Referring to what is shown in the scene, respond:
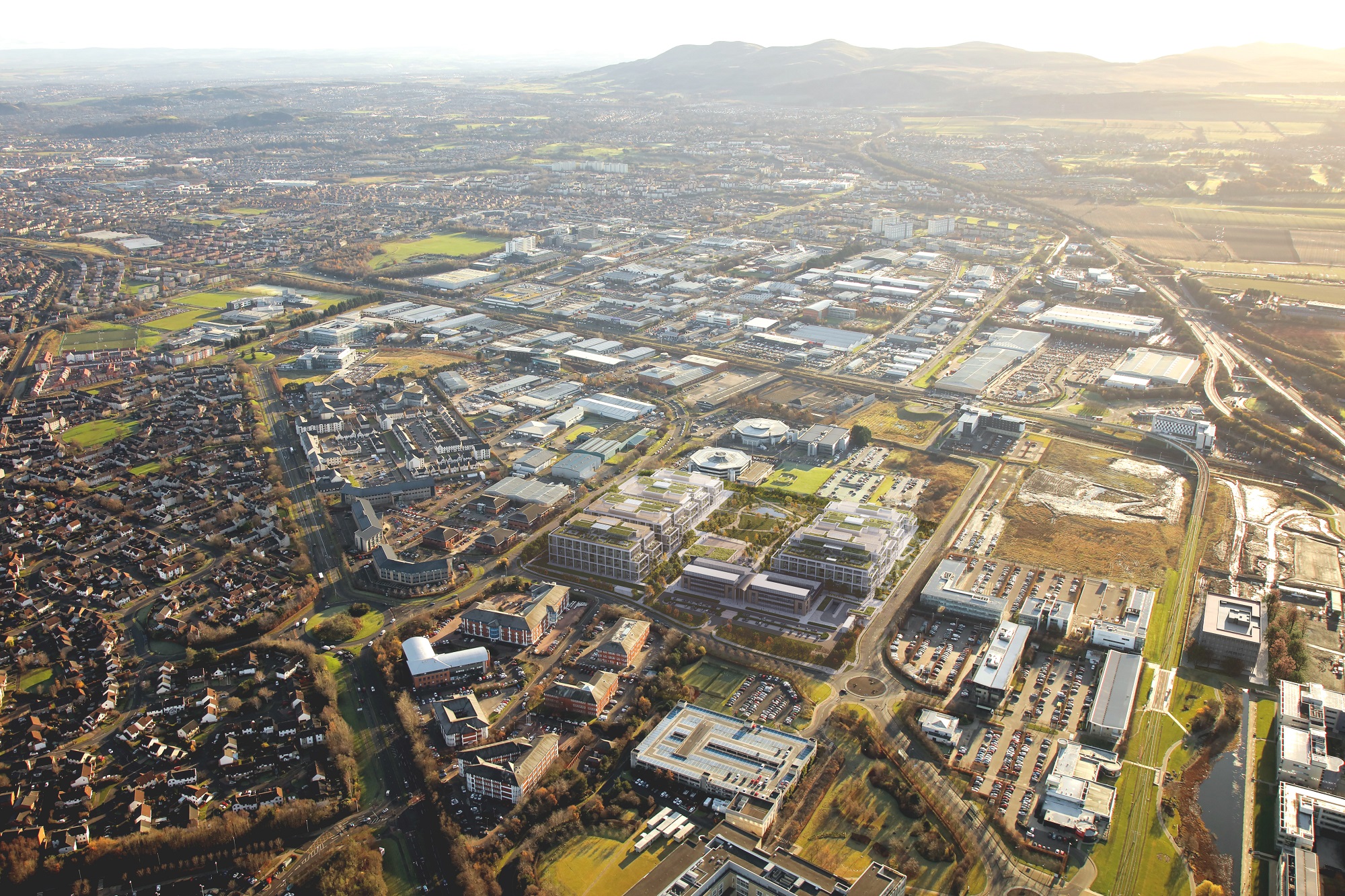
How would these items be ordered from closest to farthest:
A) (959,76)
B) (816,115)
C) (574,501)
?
(574,501), (816,115), (959,76)

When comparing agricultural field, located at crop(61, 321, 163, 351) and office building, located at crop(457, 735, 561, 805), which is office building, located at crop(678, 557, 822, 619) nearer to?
office building, located at crop(457, 735, 561, 805)

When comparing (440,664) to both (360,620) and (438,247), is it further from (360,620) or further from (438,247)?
(438,247)

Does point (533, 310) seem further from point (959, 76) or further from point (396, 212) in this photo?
point (959, 76)

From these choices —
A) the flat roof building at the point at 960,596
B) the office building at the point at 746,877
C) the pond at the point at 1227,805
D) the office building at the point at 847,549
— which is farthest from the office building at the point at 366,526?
the pond at the point at 1227,805

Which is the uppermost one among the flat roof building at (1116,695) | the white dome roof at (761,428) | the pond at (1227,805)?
the white dome roof at (761,428)

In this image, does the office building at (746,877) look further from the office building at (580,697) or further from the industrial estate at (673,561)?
the office building at (580,697)

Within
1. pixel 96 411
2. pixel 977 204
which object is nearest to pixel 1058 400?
pixel 96 411
